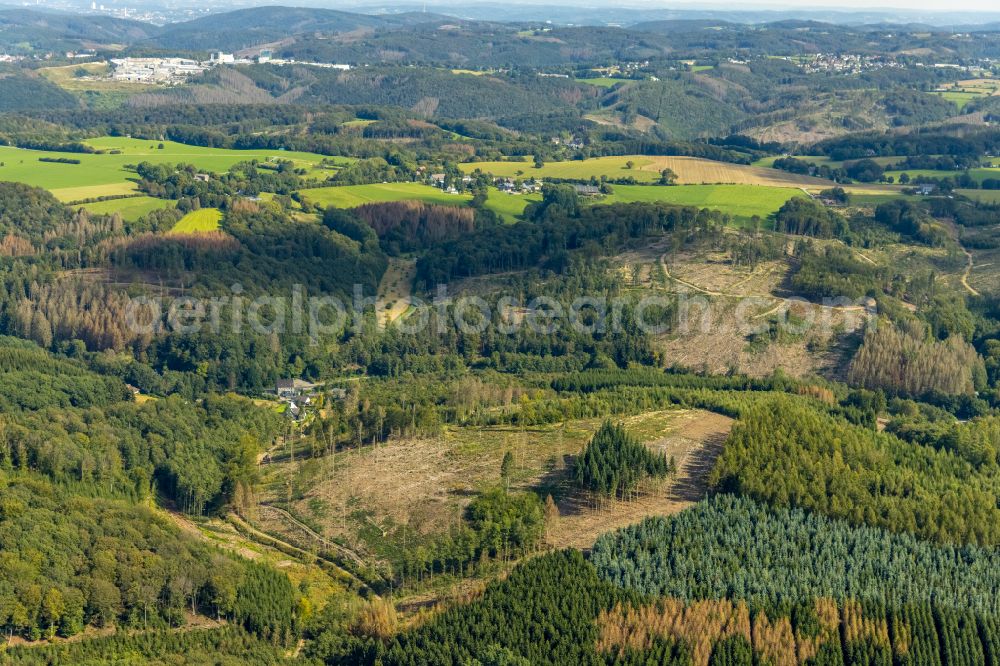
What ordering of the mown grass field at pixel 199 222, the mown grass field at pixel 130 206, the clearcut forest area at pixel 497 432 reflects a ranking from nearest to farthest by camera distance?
the clearcut forest area at pixel 497 432 < the mown grass field at pixel 199 222 < the mown grass field at pixel 130 206

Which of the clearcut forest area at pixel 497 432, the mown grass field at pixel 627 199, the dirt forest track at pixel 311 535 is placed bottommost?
the dirt forest track at pixel 311 535

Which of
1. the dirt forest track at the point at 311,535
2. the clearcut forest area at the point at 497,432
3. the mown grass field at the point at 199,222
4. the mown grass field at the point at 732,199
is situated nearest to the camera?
the clearcut forest area at the point at 497,432

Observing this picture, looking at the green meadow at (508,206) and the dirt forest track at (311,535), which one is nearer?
the dirt forest track at (311,535)

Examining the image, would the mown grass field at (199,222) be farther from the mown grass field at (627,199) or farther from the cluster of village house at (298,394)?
the cluster of village house at (298,394)

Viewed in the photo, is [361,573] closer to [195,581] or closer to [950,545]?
[195,581]

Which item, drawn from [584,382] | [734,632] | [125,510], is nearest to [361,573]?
[125,510]

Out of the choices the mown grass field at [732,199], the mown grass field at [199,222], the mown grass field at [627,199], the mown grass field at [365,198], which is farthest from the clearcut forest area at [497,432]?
the mown grass field at [365,198]

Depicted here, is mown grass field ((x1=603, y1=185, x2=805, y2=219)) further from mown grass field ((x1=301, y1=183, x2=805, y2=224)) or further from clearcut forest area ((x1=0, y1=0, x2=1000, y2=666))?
clearcut forest area ((x1=0, y1=0, x2=1000, y2=666))
